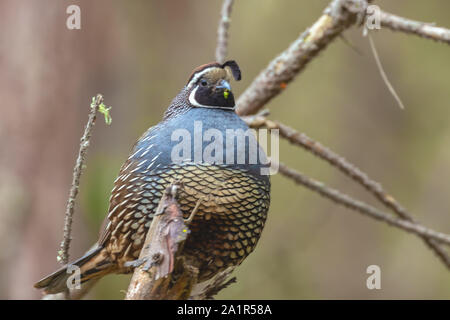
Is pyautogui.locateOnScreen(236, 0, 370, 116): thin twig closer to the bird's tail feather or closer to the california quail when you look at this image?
the california quail

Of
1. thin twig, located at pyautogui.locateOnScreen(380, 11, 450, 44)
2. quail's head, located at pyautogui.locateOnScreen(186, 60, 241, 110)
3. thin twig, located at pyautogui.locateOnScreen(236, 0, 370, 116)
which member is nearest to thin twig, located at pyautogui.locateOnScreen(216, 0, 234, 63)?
thin twig, located at pyautogui.locateOnScreen(236, 0, 370, 116)

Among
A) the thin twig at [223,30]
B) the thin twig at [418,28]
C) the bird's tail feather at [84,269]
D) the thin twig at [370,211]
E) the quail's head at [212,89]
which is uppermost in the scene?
the thin twig at [223,30]

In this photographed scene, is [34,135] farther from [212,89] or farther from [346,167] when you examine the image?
[346,167]

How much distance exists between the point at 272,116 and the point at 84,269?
188 inches

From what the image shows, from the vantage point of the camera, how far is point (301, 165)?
7426mm

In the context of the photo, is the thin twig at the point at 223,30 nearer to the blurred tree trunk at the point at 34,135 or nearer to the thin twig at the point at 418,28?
the thin twig at the point at 418,28

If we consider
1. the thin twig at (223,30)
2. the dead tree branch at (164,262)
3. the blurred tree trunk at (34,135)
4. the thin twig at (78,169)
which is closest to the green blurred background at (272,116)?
the blurred tree trunk at (34,135)

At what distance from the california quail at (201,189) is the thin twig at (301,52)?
2.61 feet

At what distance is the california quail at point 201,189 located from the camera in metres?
2.55

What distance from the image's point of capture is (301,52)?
354cm

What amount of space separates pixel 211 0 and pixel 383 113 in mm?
2439

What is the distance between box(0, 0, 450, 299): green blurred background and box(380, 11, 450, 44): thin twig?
263 cm

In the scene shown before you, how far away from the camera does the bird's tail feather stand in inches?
115

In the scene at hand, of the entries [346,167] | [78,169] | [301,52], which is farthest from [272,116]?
[78,169]
